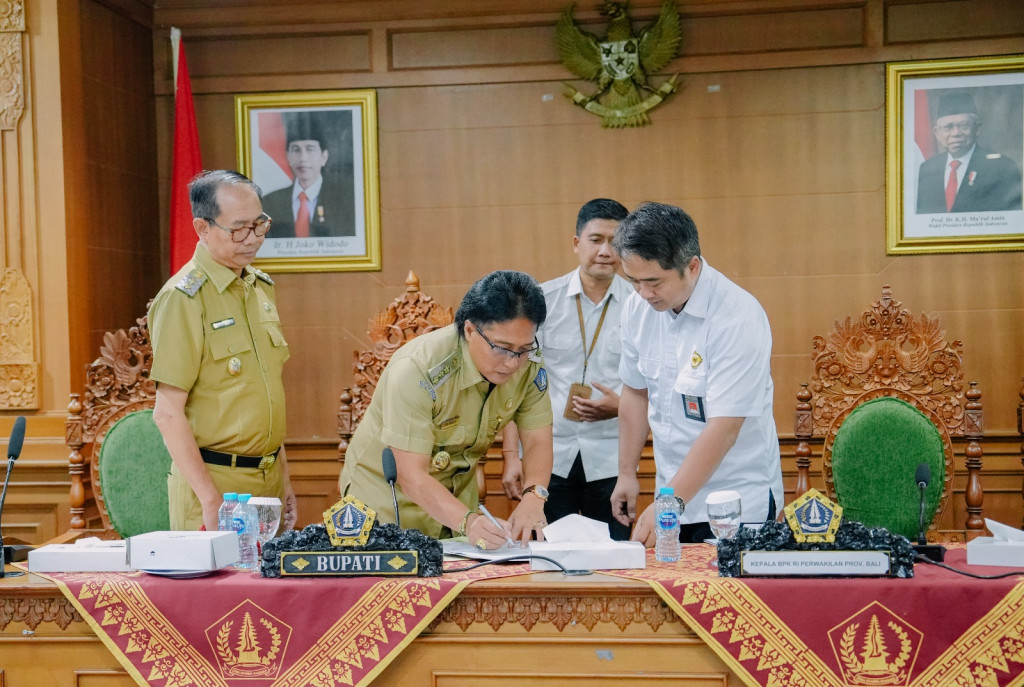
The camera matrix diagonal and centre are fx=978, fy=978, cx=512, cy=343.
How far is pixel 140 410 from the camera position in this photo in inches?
125

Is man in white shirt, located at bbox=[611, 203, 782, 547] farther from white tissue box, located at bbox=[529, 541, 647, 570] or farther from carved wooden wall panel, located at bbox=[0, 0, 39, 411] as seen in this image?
carved wooden wall panel, located at bbox=[0, 0, 39, 411]

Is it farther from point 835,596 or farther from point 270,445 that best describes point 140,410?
point 835,596

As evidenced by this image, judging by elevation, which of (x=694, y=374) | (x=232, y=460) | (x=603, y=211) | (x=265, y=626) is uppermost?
(x=603, y=211)

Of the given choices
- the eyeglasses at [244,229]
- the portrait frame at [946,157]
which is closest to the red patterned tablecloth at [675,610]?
the eyeglasses at [244,229]

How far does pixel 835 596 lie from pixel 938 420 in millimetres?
1562

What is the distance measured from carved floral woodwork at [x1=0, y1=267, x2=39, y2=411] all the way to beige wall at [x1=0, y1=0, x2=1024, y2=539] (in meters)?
0.06

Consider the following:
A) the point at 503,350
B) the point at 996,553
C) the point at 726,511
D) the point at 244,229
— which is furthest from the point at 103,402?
the point at 996,553

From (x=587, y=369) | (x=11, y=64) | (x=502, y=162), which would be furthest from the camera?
(x=502, y=162)

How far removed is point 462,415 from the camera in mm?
2383

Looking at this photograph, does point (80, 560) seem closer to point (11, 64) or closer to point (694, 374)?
point (694, 374)

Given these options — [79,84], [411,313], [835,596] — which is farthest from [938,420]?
[79,84]

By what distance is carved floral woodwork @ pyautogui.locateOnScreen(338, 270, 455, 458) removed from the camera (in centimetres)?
347

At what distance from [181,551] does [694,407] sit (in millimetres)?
1278

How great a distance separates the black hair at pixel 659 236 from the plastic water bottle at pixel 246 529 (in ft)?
3.52
